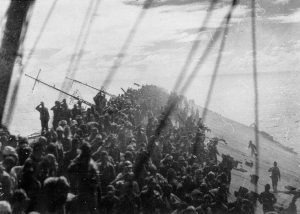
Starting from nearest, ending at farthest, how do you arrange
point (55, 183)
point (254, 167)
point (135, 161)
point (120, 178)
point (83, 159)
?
point (55, 183), point (83, 159), point (120, 178), point (135, 161), point (254, 167)

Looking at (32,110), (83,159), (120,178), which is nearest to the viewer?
(83,159)

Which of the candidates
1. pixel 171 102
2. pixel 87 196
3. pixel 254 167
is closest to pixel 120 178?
pixel 87 196

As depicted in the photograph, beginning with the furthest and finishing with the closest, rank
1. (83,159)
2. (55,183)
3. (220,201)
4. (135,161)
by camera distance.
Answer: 1. (135,161)
2. (220,201)
3. (83,159)
4. (55,183)

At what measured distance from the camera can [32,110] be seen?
5872 cm

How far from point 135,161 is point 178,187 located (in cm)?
130

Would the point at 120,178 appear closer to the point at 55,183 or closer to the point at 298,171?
the point at 55,183

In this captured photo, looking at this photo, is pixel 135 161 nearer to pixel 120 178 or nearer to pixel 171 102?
pixel 120 178

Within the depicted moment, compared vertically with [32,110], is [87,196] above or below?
above

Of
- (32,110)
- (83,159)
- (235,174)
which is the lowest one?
(32,110)

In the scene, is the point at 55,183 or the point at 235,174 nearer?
the point at 55,183

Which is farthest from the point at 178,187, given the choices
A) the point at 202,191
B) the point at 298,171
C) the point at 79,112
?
the point at 298,171

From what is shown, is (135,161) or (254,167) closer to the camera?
(135,161)

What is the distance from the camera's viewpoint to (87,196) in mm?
7148

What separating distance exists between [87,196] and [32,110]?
54.7 meters
